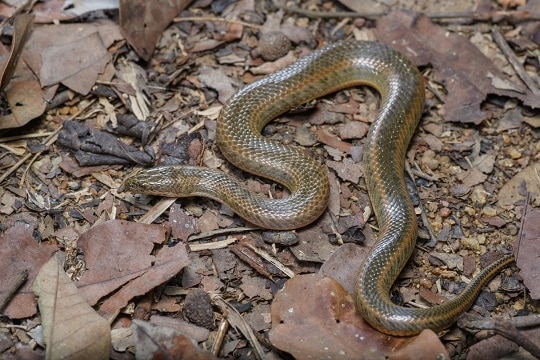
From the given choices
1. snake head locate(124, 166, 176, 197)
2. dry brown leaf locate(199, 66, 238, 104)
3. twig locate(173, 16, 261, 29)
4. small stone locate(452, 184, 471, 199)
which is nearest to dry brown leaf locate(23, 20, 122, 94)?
twig locate(173, 16, 261, 29)

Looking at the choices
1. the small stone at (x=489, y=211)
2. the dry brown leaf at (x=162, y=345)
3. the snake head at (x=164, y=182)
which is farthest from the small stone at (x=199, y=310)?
the small stone at (x=489, y=211)

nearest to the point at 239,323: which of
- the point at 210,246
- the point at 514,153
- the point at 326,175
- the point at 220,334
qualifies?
the point at 220,334

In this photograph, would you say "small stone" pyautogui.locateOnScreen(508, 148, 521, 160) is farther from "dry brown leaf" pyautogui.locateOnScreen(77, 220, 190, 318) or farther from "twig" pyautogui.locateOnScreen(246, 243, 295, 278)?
"dry brown leaf" pyautogui.locateOnScreen(77, 220, 190, 318)

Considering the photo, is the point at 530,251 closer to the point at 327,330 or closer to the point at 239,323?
the point at 327,330

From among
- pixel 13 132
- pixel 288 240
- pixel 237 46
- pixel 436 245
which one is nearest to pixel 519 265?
pixel 436 245

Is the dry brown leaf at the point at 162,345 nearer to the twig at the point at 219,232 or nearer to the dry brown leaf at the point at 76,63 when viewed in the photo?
the twig at the point at 219,232
